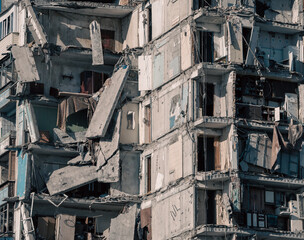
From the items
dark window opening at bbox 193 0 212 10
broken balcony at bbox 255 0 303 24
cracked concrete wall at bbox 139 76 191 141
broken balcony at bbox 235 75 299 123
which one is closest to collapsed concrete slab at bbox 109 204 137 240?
cracked concrete wall at bbox 139 76 191 141

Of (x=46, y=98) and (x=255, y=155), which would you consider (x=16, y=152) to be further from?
(x=255, y=155)

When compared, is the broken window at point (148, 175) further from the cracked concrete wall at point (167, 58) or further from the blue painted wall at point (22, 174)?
the blue painted wall at point (22, 174)

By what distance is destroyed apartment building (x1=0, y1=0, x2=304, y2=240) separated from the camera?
225 feet

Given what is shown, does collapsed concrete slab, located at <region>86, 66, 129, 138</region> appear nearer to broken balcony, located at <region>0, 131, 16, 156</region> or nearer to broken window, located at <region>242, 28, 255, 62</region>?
broken balcony, located at <region>0, 131, 16, 156</region>

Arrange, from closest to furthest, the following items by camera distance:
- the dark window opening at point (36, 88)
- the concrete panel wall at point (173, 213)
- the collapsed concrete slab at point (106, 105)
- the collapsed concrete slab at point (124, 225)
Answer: the concrete panel wall at point (173, 213) → the collapsed concrete slab at point (124, 225) → the collapsed concrete slab at point (106, 105) → the dark window opening at point (36, 88)

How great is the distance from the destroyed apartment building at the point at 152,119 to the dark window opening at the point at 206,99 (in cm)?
6

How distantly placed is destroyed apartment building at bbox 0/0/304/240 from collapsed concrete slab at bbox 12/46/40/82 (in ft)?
0.30

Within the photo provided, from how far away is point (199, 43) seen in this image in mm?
70125

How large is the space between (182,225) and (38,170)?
11626 mm

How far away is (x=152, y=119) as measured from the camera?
242 ft

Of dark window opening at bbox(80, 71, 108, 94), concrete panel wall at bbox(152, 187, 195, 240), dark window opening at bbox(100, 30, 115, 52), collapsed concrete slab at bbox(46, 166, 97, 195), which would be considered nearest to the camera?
concrete panel wall at bbox(152, 187, 195, 240)

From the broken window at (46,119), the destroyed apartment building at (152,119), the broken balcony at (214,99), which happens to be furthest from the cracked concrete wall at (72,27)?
the broken balcony at (214,99)

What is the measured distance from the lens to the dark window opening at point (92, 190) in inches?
2958

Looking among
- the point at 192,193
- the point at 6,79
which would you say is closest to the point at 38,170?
the point at 6,79
